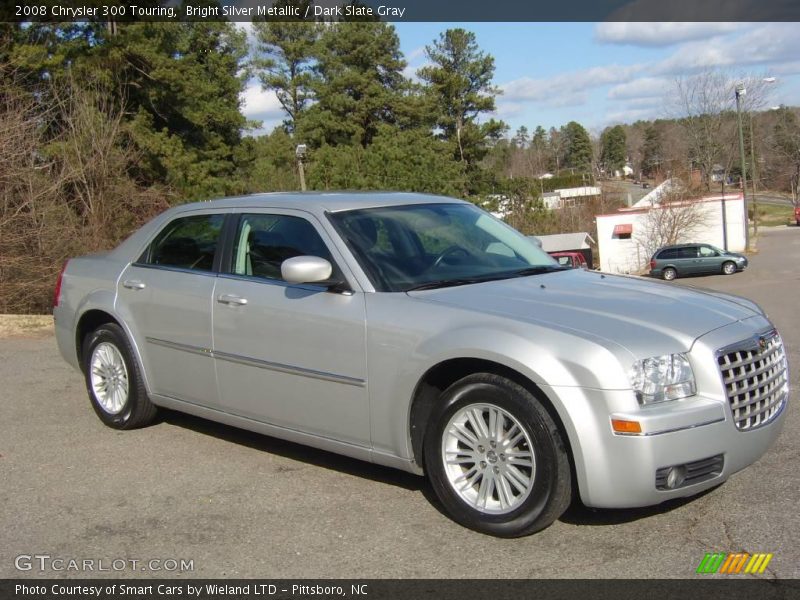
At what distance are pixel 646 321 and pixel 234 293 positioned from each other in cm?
247

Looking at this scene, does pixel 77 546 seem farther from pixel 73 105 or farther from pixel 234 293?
pixel 73 105

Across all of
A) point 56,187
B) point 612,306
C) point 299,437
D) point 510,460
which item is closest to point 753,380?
point 612,306

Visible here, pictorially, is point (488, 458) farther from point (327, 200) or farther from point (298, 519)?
point (327, 200)

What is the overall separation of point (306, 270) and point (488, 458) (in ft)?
4.53

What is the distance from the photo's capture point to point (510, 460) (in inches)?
159

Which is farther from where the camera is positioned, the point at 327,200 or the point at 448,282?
the point at 327,200

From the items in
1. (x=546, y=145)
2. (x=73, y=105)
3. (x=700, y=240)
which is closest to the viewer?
(x=73, y=105)

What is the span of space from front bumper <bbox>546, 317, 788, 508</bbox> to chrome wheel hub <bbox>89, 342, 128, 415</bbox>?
3585 mm

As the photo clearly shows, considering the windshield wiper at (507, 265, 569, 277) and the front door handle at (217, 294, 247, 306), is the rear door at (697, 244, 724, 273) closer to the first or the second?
the windshield wiper at (507, 265, 569, 277)

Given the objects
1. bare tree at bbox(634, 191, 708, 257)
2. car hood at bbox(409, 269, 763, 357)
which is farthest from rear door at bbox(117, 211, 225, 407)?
bare tree at bbox(634, 191, 708, 257)

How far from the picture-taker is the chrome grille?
3.94 m

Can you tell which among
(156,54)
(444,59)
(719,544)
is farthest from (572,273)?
(444,59)

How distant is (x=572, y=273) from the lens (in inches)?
203
